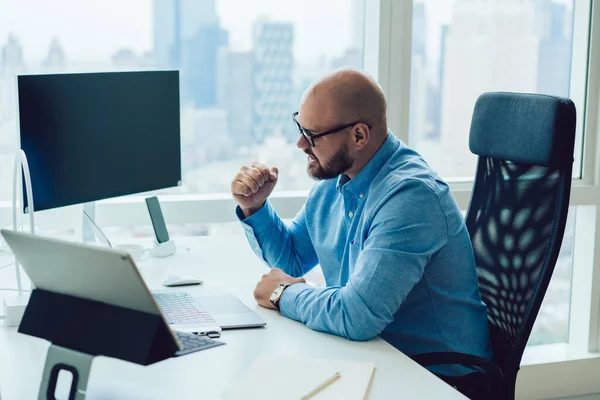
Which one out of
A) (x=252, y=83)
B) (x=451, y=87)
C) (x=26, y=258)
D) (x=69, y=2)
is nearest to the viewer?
(x=26, y=258)

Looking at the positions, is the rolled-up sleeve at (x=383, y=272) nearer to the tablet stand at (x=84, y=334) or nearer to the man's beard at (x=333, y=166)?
the man's beard at (x=333, y=166)

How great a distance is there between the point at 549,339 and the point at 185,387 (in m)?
2.32

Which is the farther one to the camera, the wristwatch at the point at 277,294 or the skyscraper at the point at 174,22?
the skyscraper at the point at 174,22

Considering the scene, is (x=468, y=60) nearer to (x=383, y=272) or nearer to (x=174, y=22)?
(x=174, y=22)

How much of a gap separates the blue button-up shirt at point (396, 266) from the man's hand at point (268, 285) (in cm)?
6

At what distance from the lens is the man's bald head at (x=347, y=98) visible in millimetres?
1890

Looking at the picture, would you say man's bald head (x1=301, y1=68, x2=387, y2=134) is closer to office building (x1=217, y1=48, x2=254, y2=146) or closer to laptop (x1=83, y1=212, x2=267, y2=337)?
laptop (x1=83, y1=212, x2=267, y2=337)

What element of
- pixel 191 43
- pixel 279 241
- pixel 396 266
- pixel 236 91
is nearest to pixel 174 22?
pixel 191 43

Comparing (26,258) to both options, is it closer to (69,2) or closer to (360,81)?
(360,81)

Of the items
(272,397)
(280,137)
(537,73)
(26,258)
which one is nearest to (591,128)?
(537,73)

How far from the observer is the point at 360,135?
1.91 metres

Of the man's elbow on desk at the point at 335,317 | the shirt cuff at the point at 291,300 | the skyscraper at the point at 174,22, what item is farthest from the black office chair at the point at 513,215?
the skyscraper at the point at 174,22

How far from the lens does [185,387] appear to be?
1.42m

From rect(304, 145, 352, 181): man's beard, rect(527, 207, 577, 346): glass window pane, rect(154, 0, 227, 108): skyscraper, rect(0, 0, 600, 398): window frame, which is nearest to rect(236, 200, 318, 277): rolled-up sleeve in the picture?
rect(304, 145, 352, 181): man's beard
